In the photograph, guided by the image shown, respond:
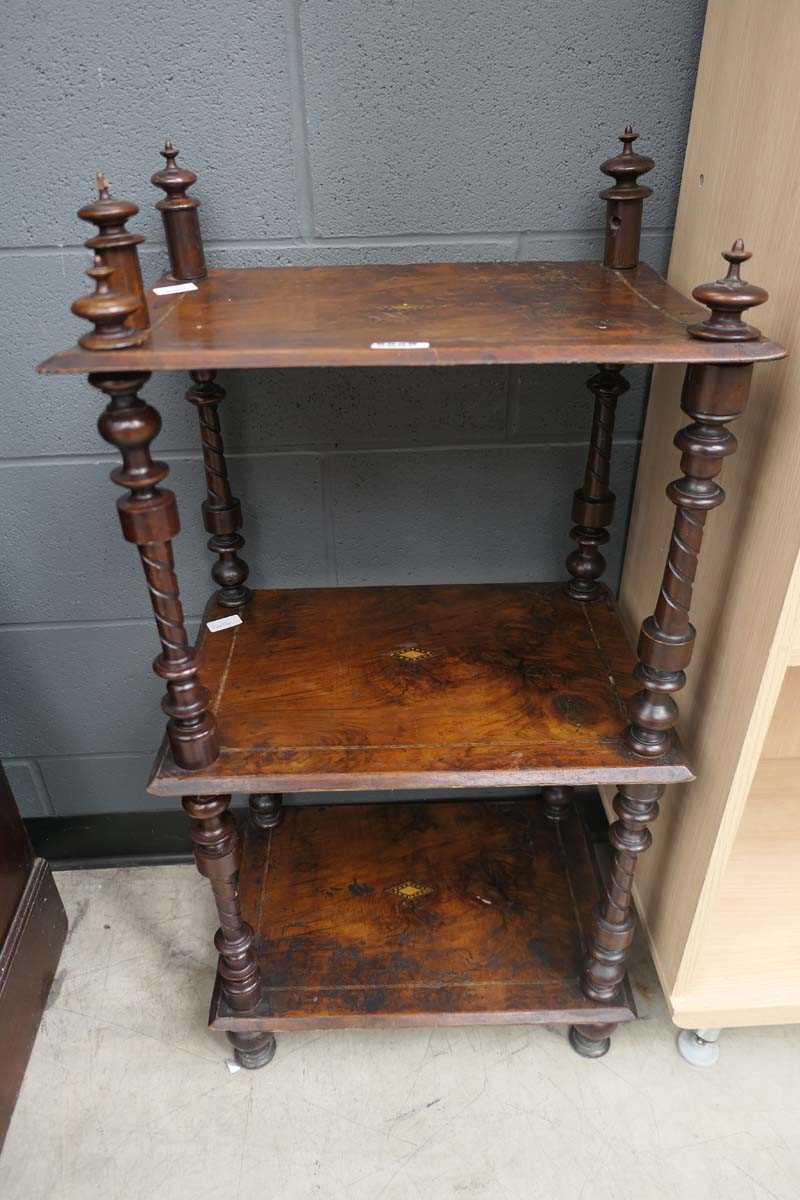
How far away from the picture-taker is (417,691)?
1130 mm

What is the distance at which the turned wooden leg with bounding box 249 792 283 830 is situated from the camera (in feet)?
4.79

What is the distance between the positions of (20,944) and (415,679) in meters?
0.74

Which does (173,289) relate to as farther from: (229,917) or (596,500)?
(229,917)

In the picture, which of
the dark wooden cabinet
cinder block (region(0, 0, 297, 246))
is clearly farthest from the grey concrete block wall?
the dark wooden cabinet

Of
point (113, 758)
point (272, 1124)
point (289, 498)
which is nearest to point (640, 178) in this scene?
point (289, 498)

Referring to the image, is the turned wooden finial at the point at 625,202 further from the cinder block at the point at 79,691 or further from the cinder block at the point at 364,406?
the cinder block at the point at 79,691

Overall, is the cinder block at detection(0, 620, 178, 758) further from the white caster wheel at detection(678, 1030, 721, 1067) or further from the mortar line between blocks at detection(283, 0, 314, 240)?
the white caster wheel at detection(678, 1030, 721, 1067)

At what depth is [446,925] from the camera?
1315mm

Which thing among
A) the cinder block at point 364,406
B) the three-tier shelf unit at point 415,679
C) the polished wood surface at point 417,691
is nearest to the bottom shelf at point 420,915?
the three-tier shelf unit at point 415,679

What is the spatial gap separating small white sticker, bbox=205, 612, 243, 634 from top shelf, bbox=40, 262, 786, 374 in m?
0.47

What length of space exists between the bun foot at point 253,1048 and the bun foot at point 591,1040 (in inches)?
17.8

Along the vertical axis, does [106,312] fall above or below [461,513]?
above

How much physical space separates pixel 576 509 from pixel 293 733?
0.54m

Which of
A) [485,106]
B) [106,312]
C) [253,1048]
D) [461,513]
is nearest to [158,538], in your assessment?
[106,312]
